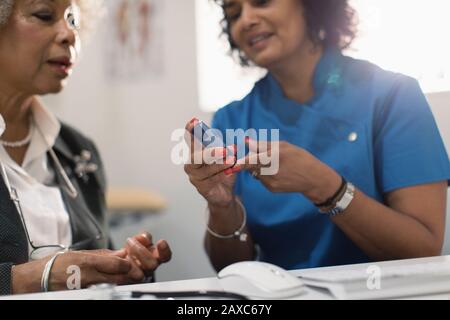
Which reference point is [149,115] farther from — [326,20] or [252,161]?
[252,161]

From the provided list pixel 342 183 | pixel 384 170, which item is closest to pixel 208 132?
pixel 342 183

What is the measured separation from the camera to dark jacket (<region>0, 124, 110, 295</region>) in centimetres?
77

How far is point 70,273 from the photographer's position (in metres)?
0.71

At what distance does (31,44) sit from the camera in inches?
35.0

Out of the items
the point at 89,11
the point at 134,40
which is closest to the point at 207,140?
the point at 89,11

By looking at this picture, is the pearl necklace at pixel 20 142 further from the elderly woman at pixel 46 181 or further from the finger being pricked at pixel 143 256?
the finger being pricked at pixel 143 256

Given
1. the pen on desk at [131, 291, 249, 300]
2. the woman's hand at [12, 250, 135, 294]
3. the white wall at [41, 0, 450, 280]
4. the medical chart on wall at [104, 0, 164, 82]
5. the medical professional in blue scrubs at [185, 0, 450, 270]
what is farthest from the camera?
the medical chart on wall at [104, 0, 164, 82]

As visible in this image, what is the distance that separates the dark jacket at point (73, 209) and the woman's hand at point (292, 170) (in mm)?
339

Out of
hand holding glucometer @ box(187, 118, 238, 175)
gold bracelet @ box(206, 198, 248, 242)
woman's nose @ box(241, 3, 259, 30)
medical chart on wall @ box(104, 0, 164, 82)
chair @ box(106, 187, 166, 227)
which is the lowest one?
chair @ box(106, 187, 166, 227)

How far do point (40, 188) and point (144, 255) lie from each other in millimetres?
240

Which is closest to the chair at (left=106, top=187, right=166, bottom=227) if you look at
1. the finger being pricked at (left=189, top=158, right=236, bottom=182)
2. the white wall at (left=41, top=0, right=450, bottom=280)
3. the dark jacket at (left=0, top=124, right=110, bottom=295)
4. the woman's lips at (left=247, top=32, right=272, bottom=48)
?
the white wall at (left=41, top=0, right=450, bottom=280)

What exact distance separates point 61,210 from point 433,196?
602 millimetres

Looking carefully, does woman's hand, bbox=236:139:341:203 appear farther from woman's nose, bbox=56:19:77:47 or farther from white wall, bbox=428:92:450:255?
woman's nose, bbox=56:19:77:47
